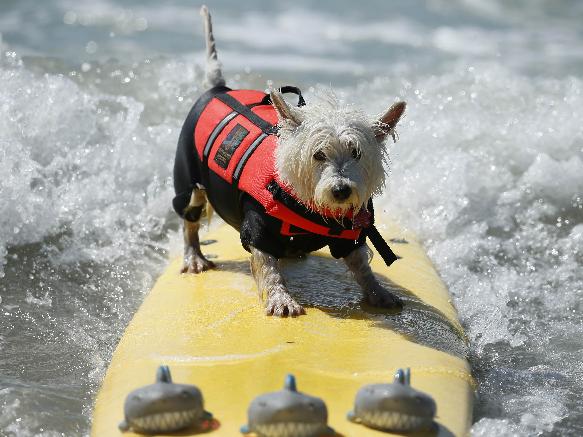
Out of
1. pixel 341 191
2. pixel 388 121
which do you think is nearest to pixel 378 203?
pixel 388 121

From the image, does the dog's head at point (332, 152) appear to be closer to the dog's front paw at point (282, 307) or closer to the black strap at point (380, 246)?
the black strap at point (380, 246)

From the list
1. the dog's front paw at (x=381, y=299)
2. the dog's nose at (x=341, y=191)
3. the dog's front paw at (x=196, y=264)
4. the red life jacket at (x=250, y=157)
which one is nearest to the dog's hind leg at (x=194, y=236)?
the dog's front paw at (x=196, y=264)

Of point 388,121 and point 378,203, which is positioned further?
point 378,203

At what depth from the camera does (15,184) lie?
20.6 feet

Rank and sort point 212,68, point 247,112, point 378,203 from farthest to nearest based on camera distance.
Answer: point 378,203
point 212,68
point 247,112

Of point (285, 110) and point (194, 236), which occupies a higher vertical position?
point (285, 110)

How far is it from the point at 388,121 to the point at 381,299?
2.93 ft

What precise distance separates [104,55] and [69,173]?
504 cm

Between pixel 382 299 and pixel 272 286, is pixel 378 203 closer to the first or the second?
pixel 382 299

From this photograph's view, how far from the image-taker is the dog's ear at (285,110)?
421cm

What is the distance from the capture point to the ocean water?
14.9 feet

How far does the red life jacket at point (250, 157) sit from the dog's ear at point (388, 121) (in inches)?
15.9

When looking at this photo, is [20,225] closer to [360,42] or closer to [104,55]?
[104,55]

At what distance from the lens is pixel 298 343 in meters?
4.10
